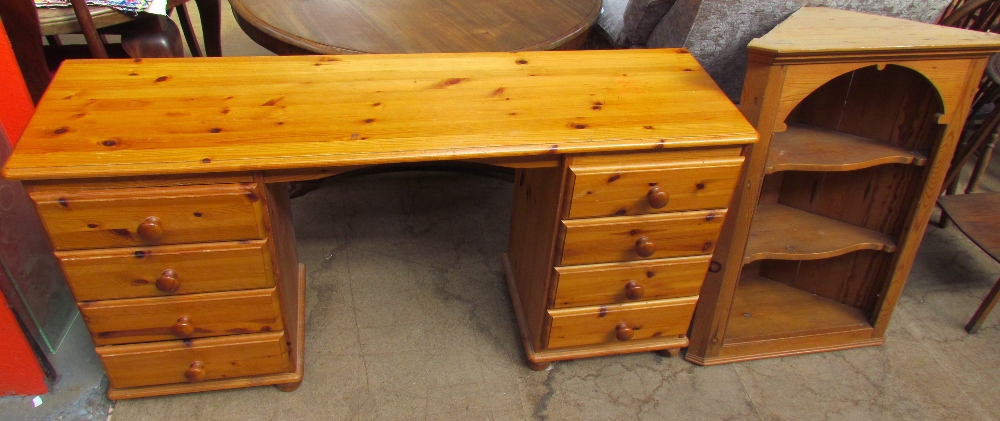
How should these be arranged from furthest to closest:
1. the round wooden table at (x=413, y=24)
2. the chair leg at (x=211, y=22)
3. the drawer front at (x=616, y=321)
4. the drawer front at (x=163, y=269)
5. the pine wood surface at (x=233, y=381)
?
1. the chair leg at (x=211, y=22)
2. the round wooden table at (x=413, y=24)
3. the drawer front at (x=616, y=321)
4. the pine wood surface at (x=233, y=381)
5. the drawer front at (x=163, y=269)

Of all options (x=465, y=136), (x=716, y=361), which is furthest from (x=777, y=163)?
(x=465, y=136)

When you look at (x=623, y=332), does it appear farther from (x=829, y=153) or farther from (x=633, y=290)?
(x=829, y=153)

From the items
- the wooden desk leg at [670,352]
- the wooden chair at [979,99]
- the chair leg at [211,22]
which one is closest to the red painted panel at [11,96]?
Result: the chair leg at [211,22]

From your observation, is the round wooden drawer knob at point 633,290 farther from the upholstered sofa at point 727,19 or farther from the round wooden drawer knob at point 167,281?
the round wooden drawer knob at point 167,281

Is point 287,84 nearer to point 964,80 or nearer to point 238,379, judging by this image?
point 238,379

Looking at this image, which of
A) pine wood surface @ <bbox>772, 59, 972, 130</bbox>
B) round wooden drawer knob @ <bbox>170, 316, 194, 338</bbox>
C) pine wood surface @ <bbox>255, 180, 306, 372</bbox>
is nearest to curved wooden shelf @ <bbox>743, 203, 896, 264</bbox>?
pine wood surface @ <bbox>772, 59, 972, 130</bbox>

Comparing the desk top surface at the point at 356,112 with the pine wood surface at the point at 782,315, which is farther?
the pine wood surface at the point at 782,315

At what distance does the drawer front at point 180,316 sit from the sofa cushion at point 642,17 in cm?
129

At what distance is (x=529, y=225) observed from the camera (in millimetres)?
1837

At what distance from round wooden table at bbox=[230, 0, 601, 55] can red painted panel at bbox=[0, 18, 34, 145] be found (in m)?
0.57

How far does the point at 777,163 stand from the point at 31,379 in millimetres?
1897

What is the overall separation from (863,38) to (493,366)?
120cm

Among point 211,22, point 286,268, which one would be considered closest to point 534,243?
point 286,268

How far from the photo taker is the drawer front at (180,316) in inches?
59.4
